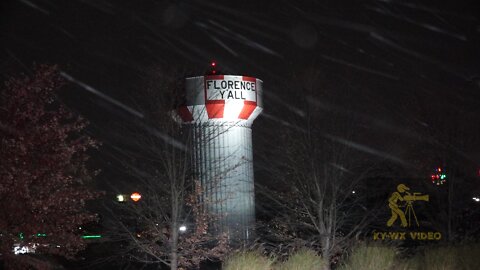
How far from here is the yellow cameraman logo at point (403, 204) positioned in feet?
64.2

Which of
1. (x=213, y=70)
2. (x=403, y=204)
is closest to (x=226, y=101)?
(x=213, y=70)

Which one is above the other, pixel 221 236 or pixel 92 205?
pixel 92 205

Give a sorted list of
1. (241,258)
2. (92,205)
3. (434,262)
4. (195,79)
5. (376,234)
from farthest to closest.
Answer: (92,205)
(376,234)
(195,79)
(434,262)
(241,258)

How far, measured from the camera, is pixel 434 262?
13.0m

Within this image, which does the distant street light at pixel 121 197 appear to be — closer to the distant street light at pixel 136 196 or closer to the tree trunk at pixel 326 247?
the distant street light at pixel 136 196

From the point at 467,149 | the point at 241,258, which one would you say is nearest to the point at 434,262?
the point at 241,258

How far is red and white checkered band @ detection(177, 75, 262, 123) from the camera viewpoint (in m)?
15.5

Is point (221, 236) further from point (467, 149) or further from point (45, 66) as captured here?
point (467, 149)

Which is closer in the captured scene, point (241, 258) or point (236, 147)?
point (241, 258)

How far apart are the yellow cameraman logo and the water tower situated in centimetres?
572

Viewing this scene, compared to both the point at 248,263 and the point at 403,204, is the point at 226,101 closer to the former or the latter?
the point at 248,263

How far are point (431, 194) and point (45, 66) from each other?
14120 millimetres

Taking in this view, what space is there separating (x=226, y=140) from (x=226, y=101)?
1.05 m

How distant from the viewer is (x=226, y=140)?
52.9ft
